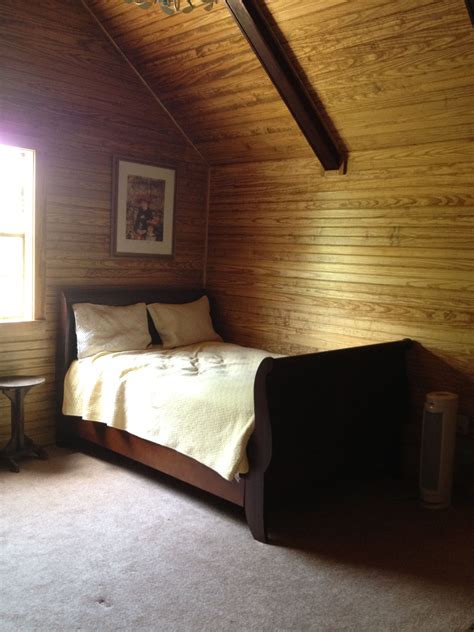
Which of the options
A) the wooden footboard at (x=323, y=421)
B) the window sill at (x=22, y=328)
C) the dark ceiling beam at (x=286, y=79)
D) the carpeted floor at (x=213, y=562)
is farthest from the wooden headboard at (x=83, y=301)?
the wooden footboard at (x=323, y=421)

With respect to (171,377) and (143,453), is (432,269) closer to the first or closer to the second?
(171,377)

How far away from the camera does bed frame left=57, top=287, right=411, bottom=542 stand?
2900 mm

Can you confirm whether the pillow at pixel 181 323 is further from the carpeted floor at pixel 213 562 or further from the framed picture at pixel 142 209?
the carpeted floor at pixel 213 562

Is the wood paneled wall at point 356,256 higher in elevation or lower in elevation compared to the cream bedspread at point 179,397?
higher

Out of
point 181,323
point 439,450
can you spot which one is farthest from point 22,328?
point 439,450

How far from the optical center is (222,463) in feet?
9.67

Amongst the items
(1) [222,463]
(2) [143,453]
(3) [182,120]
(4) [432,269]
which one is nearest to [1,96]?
(3) [182,120]

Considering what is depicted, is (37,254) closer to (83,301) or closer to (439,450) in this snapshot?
(83,301)

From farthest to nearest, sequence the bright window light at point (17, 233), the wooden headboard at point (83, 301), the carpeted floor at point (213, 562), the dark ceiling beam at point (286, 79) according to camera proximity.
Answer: the wooden headboard at point (83, 301) < the bright window light at point (17, 233) < the dark ceiling beam at point (286, 79) < the carpeted floor at point (213, 562)

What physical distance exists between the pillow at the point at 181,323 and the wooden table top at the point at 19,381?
988 mm

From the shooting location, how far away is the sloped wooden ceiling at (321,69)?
123 inches

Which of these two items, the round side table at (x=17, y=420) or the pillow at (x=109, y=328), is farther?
the pillow at (x=109, y=328)

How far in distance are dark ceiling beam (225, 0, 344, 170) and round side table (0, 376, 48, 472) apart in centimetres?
240

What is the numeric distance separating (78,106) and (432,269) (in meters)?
2.66
